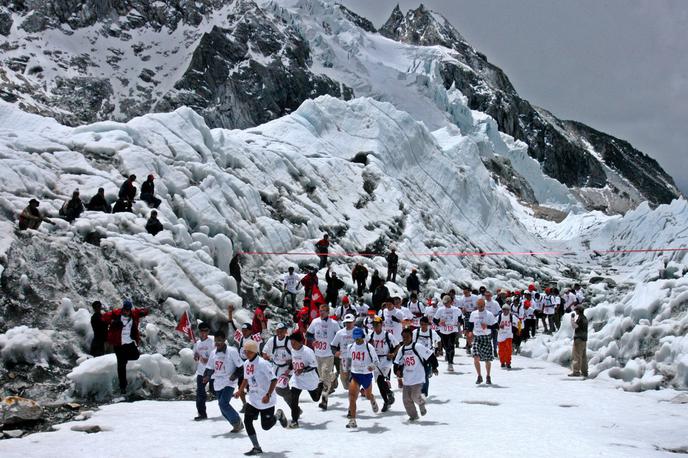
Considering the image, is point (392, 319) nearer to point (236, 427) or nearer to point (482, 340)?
→ point (482, 340)

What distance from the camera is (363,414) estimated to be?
1155 cm

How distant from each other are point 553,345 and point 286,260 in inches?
366


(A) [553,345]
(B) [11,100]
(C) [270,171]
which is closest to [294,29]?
(B) [11,100]

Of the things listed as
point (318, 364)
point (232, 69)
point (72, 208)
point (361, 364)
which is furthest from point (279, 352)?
point (232, 69)

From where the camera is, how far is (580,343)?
52.7 feet

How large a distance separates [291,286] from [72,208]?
6876 millimetres

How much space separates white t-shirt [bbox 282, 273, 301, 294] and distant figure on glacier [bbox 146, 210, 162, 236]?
14.3 feet

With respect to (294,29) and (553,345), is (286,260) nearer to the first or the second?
(553,345)

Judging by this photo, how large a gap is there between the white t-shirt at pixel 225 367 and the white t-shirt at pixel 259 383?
0.79m

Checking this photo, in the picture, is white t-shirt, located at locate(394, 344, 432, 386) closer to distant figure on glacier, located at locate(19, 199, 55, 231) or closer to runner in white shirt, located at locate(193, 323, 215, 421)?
runner in white shirt, located at locate(193, 323, 215, 421)

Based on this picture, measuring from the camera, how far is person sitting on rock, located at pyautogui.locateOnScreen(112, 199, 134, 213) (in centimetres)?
1770

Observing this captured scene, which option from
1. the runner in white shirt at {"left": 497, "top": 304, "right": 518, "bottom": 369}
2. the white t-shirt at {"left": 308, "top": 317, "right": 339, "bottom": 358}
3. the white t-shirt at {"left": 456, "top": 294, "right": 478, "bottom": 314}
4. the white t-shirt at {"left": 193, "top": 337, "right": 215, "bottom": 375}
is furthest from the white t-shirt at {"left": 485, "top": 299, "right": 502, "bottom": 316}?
the white t-shirt at {"left": 193, "top": 337, "right": 215, "bottom": 375}

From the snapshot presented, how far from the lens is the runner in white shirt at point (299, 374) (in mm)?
10547

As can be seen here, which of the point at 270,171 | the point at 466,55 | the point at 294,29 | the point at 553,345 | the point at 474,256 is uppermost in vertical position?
the point at 466,55
